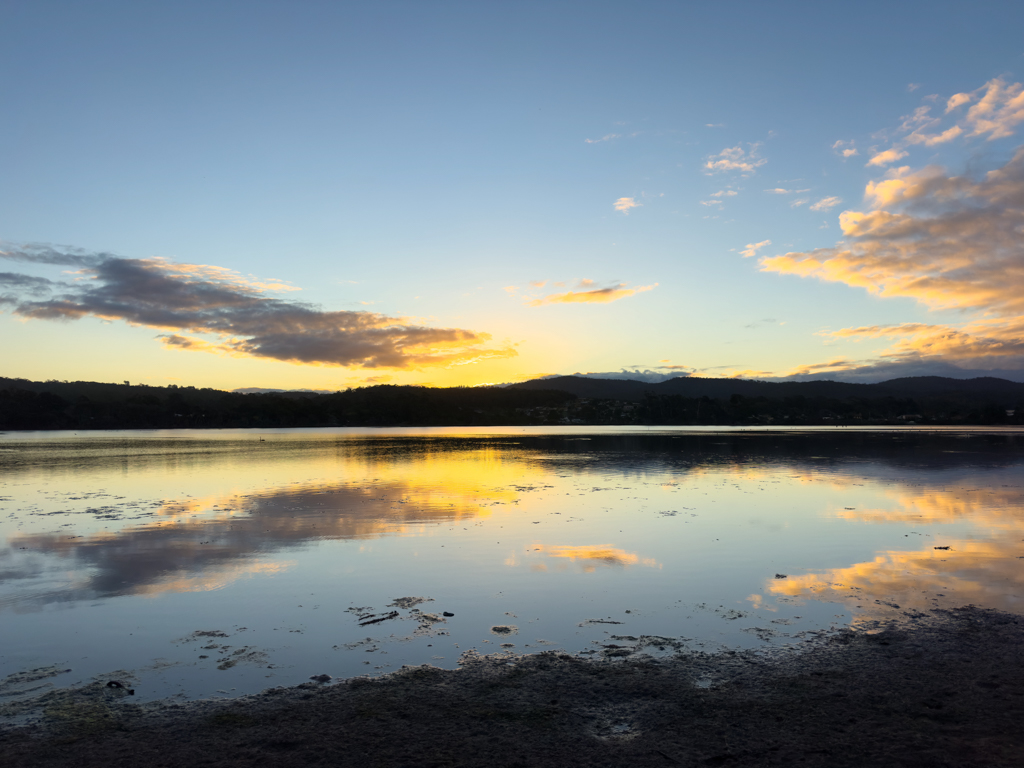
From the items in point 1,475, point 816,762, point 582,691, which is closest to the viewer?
point 816,762

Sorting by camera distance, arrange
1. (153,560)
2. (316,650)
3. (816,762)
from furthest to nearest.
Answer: (153,560) → (316,650) → (816,762)

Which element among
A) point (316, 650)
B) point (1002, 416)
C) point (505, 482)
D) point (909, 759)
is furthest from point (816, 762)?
point (1002, 416)

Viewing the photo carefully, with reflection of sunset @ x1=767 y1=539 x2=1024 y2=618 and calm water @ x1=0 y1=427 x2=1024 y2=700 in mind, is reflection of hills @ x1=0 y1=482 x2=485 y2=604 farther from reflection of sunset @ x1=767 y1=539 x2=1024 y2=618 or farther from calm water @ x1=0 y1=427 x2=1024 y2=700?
reflection of sunset @ x1=767 y1=539 x2=1024 y2=618

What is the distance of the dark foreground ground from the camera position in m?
6.10

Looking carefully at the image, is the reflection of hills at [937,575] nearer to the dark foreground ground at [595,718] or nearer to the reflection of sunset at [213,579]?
the dark foreground ground at [595,718]

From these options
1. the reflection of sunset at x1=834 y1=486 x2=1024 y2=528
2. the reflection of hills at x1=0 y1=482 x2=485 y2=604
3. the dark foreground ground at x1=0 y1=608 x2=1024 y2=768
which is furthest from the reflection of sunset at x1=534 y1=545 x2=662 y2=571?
the reflection of sunset at x1=834 y1=486 x2=1024 y2=528

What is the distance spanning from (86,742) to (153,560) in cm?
1047

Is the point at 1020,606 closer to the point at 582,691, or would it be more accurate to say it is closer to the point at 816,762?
the point at 816,762

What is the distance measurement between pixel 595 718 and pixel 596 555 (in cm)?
937

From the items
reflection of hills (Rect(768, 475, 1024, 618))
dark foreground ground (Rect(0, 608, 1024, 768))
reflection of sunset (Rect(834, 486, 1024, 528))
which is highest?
dark foreground ground (Rect(0, 608, 1024, 768))

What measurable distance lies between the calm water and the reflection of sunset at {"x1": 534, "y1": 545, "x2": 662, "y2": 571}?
13cm

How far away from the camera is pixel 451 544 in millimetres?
17688

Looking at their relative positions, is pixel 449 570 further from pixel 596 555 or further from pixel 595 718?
pixel 595 718

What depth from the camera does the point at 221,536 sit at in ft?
62.3
